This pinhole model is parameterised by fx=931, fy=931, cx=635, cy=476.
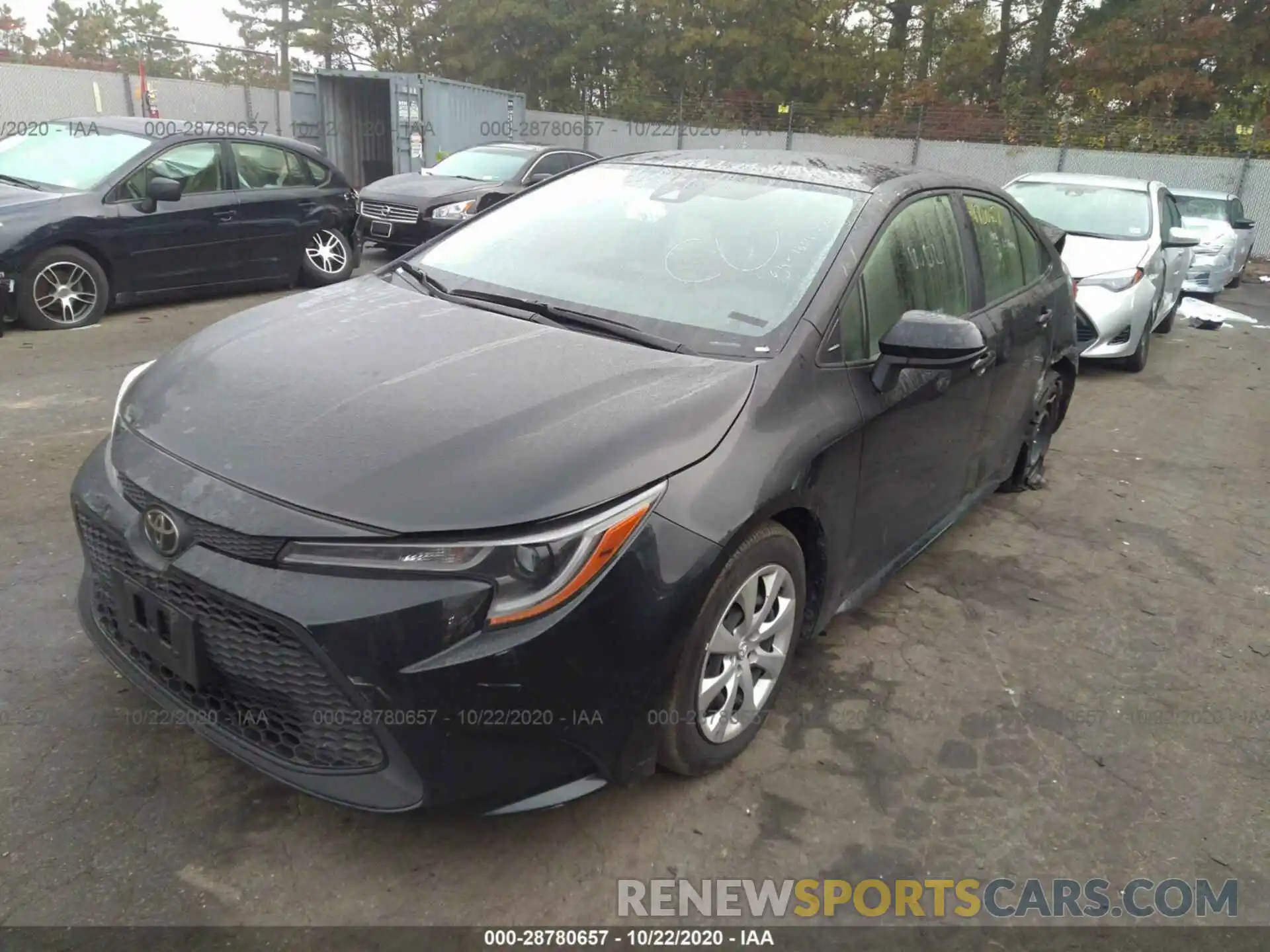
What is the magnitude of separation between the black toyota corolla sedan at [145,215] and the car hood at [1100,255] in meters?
6.62

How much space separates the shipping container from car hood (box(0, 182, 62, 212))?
10178 millimetres

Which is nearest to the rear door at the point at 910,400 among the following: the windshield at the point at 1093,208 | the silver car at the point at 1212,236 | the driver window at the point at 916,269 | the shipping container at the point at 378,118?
the driver window at the point at 916,269

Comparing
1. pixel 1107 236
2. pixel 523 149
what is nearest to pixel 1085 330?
pixel 1107 236

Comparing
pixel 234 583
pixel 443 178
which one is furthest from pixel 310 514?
pixel 443 178

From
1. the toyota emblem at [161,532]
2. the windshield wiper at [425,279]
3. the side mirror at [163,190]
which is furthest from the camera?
the side mirror at [163,190]

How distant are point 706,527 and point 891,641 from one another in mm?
1502

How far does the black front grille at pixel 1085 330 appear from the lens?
704 cm

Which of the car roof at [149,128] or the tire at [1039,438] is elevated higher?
the car roof at [149,128]

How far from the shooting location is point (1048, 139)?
22.1m

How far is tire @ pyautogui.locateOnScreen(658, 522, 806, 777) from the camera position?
227 centimetres

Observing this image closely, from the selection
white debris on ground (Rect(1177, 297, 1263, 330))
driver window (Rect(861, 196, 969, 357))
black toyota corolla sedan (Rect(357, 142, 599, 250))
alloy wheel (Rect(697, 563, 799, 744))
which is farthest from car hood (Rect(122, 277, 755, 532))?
white debris on ground (Rect(1177, 297, 1263, 330))

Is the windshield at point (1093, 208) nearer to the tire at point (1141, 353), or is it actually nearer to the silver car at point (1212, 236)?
the tire at point (1141, 353)

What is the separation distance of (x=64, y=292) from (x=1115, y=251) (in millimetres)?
8159

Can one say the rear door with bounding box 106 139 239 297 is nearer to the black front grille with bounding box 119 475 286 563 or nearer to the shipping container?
the black front grille with bounding box 119 475 286 563
